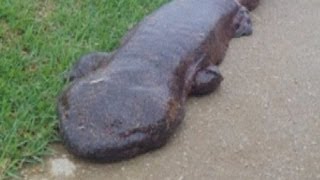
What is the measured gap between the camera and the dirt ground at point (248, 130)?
Answer: 4062 mm

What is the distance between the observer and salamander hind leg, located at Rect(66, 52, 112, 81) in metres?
4.64

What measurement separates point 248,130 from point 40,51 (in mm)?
1419

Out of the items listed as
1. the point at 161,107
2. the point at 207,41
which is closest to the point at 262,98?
the point at 207,41

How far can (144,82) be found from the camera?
4297 mm

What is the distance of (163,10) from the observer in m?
5.16

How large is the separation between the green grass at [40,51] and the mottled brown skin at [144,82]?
156 mm

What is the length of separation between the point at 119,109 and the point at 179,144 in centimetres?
42

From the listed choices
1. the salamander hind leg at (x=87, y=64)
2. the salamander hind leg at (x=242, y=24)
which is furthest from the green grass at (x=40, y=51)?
the salamander hind leg at (x=242, y=24)

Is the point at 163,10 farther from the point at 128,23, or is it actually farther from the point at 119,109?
the point at 119,109

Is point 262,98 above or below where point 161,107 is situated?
below

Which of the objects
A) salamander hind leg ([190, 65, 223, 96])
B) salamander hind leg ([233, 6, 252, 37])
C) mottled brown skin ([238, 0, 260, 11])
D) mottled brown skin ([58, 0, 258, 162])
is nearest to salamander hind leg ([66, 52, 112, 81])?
mottled brown skin ([58, 0, 258, 162])

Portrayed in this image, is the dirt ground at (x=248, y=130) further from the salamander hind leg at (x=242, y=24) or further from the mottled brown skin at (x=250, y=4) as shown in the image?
the mottled brown skin at (x=250, y=4)

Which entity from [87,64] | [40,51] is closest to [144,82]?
[87,64]

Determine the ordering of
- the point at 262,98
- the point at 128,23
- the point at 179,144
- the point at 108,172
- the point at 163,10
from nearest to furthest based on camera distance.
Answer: the point at 108,172 < the point at 179,144 < the point at 262,98 < the point at 163,10 < the point at 128,23
